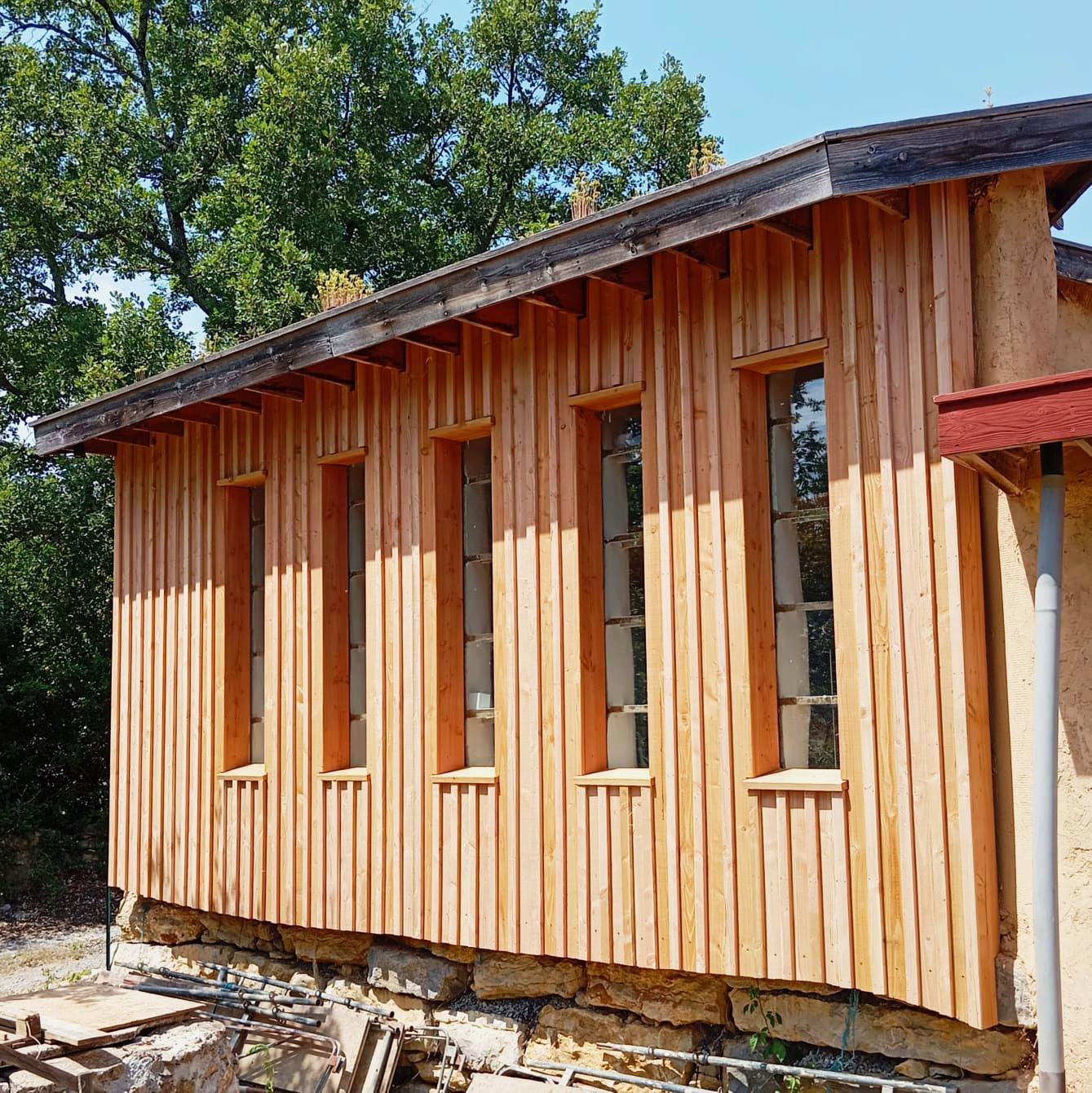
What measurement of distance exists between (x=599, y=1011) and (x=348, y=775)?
223 cm

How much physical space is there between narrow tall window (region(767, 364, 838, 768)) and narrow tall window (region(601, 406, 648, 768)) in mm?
820

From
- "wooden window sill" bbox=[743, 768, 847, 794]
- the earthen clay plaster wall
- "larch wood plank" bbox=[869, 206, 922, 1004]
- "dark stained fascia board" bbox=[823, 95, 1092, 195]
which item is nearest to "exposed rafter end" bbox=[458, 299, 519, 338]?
"larch wood plank" bbox=[869, 206, 922, 1004]

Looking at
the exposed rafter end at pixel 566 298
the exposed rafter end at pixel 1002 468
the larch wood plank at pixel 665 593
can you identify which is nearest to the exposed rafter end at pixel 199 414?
the exposed rafter end at pixel 566 298

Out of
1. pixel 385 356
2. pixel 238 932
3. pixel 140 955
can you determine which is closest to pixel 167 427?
pixel 385 356

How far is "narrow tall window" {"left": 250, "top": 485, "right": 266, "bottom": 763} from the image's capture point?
9375 mm

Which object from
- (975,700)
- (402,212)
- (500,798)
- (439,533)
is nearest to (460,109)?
(402,212)

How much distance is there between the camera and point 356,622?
28.3 ft

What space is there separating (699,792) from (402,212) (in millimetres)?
14579

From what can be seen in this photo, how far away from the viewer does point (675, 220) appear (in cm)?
591

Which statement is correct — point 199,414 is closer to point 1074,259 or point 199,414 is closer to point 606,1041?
point 606,1041

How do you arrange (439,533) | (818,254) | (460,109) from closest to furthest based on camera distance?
(818,254) → (439,533) → (460,109)

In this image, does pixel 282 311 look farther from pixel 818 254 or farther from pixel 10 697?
pixel 818 254

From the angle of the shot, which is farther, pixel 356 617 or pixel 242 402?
pixel 242 402

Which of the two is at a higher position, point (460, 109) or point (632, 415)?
point (460, 109)
